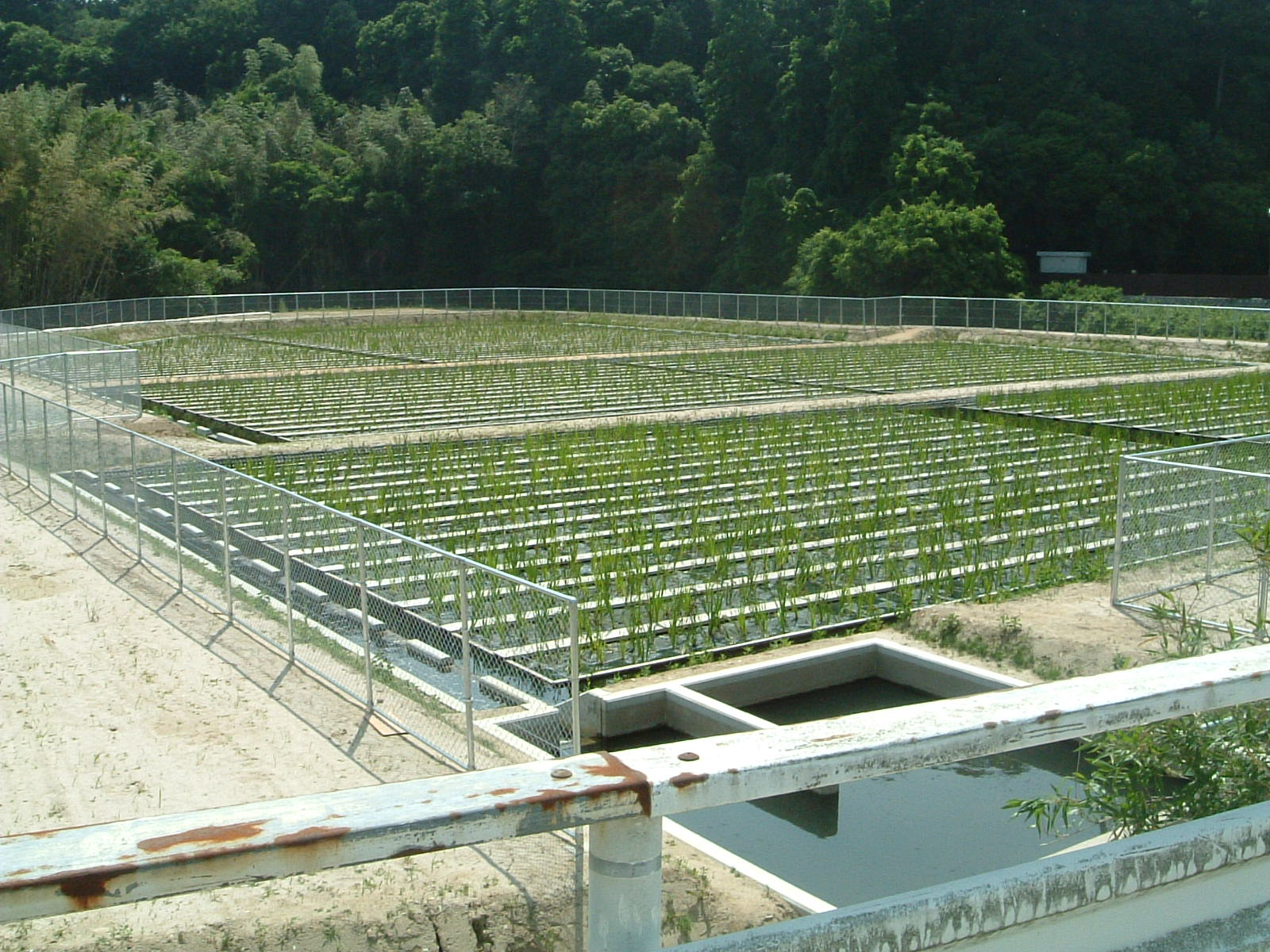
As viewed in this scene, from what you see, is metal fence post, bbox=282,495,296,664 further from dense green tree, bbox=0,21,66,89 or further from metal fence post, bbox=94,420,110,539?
dense green tree, bbox=0,21,66,89

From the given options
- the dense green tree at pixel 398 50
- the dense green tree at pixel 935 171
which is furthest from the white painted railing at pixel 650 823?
the dense green tree at pixel 398 50

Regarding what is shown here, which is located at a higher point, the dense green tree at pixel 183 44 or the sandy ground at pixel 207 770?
the dense green tree at pixel 183 44

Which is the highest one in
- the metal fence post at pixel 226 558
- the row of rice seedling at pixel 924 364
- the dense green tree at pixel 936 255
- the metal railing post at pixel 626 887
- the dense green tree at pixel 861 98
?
the dense green tree at pixel 861 98

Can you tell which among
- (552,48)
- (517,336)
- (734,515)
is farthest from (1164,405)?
(552,48)

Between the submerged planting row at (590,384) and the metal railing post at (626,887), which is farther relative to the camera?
the submerged planting row at (590,384)

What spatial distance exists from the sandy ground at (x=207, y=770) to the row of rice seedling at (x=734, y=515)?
4.81ft

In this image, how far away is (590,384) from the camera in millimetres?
28719

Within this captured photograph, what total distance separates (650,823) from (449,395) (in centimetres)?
2454

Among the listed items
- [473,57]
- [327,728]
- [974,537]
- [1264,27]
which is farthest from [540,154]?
[327,728]

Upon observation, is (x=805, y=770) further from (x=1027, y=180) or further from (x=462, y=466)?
(x=1027, y=180)

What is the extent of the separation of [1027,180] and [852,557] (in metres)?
48.7

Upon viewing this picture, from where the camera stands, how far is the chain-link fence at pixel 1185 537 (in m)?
11.1

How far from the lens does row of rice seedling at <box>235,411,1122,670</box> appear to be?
11.3m

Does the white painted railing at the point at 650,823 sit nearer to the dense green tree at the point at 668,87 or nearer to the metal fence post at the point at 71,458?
the metal fence post at the point at 71,458
